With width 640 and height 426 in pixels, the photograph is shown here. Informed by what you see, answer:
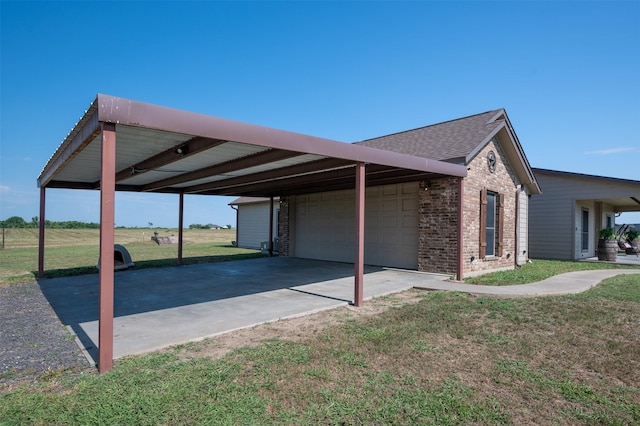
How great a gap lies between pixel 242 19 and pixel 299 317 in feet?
31.6

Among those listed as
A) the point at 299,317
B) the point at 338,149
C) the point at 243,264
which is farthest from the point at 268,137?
the point at 243,264

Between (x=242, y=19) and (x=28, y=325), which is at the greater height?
(x=242, y=19)

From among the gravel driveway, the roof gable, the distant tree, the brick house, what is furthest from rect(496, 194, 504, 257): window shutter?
the distant tree

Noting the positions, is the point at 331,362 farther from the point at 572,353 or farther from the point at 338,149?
the point at 338,149

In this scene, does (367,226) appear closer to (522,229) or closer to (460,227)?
(460,227)

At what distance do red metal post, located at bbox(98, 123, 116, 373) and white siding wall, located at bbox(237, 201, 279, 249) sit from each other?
17.0m

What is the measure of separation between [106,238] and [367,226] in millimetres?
9506

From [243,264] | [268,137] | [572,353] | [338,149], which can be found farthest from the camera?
[243,264]

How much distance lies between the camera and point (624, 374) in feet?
12.0

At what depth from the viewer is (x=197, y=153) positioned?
6.08 m

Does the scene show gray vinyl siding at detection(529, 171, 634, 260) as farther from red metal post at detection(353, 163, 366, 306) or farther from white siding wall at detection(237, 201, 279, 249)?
white siding wall at detection(237, 201, 279, 249)

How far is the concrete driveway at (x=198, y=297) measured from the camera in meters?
4.91

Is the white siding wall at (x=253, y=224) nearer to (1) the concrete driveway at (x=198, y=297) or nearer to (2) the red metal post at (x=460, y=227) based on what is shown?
(1) the concrete driveway at (x=198, y=297)

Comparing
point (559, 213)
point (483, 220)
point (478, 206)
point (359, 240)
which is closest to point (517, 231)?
point (483, 220)
